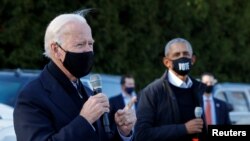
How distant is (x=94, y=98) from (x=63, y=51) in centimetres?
39

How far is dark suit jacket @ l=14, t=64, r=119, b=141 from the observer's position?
410 centimetres

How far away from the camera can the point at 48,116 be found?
13.8 feet

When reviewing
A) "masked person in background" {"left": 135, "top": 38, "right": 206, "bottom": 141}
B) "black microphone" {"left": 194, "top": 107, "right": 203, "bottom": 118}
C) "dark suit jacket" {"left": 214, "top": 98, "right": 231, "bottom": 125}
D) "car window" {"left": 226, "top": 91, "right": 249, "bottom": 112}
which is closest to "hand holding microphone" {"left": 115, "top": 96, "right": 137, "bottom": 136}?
"masked person in background" {"left": 135, "top": 38, "right": 206, "bottom": 141}

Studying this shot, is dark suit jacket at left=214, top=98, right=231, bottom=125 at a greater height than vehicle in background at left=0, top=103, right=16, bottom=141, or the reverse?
vehicle in background at left=0, top=103, right=16, bottom=141

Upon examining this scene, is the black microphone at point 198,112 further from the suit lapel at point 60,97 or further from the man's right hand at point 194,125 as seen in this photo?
the suit lapel at point 60,97

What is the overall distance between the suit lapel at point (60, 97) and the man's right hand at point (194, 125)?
9.86ft

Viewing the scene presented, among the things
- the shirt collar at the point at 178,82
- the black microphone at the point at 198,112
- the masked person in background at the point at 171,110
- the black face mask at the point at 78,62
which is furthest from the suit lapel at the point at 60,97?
the shirt collar at the point at 178,82

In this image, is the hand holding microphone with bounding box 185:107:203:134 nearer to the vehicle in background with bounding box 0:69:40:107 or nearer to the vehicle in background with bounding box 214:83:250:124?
the vehicle in background with bounding box 0:69:40:107

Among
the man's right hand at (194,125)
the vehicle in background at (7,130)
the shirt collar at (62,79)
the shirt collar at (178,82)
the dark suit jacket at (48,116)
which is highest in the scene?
the shirt collar at (62,79)

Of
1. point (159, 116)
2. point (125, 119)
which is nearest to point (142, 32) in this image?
point (159, 116)

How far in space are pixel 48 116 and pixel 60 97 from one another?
0.15 m

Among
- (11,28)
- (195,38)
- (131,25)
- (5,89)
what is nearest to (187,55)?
(5,89)

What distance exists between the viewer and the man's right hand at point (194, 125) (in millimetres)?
7211

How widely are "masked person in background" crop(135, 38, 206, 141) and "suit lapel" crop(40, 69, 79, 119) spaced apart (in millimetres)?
2942
